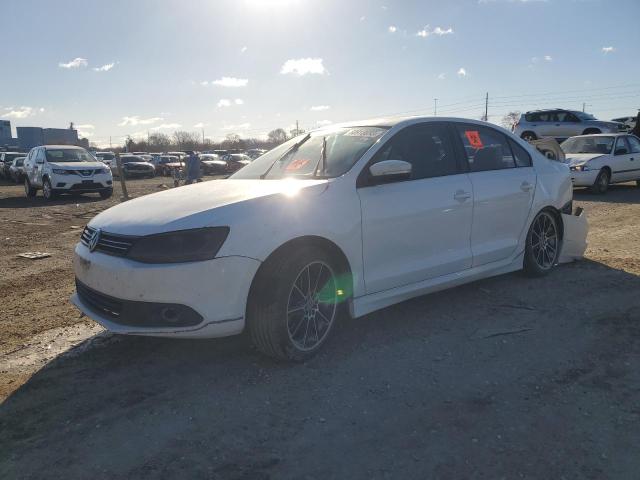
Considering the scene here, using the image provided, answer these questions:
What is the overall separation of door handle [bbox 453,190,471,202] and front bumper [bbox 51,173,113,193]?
13.7 m

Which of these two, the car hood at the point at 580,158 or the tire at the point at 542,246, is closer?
the tire at the point at 542,246

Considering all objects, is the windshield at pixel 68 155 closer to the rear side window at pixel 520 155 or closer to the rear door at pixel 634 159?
the rear side window at pixel 520 155

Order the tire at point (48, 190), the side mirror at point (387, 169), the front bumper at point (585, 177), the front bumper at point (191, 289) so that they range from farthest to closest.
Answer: the tire at point (48, 190), the front bumper at point (585, 177), the side mirror at point (387, 169), the front bumper at point (191, 289)

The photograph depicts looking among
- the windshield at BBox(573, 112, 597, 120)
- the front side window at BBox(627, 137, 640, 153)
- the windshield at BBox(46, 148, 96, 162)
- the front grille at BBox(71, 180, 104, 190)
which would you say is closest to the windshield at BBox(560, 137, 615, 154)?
the front side window at BBox(627, 137, 640, 153)

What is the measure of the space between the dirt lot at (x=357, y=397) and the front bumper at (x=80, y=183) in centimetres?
1137

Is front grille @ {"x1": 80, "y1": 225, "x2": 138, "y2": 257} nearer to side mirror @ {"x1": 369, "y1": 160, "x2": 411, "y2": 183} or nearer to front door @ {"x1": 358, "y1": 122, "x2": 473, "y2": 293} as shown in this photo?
front door @ {"x1": 358, "y1": 122, "x2": 473, "y2": 293}

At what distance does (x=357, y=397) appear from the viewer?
300 cm

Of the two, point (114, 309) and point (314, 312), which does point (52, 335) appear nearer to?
point (114, 309)

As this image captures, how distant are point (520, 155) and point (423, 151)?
1.43 m

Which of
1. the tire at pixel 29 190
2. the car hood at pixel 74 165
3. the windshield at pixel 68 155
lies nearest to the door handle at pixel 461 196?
the car hood at pixel 74 165

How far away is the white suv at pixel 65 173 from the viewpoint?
15.0 metres

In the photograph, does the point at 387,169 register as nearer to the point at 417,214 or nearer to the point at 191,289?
the point at 417,214

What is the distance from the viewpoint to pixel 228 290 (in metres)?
3.06

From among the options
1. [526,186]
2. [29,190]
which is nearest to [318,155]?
[526,186]
